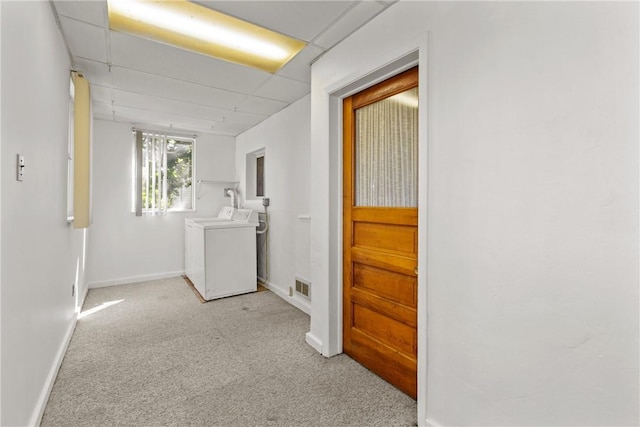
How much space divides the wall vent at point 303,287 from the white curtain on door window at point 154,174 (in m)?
2.53

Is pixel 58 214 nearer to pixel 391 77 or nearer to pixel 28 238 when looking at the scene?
pixel 28 238

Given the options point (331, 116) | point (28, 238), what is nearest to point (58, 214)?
point (28, 238)

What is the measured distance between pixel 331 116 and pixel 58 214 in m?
2.04

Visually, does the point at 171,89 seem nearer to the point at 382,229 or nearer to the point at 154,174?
the point at 154,174

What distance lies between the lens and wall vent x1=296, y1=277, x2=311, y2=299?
3.30 meters

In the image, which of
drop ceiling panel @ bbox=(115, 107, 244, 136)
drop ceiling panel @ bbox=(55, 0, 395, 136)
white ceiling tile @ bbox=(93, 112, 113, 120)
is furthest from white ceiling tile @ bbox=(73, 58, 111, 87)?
white ceiling tile @ bbox=(93, 112, 113, 120)

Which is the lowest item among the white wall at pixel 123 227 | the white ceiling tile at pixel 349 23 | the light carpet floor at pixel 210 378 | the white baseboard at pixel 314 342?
the light carpet floor at pixel 210 378

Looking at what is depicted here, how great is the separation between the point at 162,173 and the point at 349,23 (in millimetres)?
3701

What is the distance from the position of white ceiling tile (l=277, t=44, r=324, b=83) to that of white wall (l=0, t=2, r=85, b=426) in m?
1.53

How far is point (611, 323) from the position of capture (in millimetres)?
1020

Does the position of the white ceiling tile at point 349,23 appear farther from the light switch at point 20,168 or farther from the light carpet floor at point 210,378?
the light carpet floor at point 210,378

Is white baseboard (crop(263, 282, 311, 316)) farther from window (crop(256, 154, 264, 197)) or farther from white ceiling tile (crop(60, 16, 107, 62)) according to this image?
white ceiling tile (crop(60, 16, 107, 62))

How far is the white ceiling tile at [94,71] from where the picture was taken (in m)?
2.51

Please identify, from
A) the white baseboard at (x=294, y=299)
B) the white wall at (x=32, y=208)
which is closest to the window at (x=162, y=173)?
the white baseboard at (x=294, y=299)
